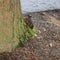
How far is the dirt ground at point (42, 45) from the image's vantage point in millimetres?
3654

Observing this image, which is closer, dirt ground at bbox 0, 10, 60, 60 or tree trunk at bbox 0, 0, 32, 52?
tree trunk at bbox 0, 0, 32, 52

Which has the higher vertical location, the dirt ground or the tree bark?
the tree bark

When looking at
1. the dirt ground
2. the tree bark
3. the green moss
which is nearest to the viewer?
the tree bark

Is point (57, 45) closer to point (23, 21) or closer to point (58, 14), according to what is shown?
point (23, 21)

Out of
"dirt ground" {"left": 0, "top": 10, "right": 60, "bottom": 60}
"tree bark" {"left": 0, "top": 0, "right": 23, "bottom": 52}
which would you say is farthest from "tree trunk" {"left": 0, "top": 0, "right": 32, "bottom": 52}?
"dirt ground" {"left": 0, "top": 10, "right": 60, "bottom": 60}

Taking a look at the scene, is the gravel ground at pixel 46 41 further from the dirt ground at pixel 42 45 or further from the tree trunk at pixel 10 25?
the tree trunk at pixel 10 25

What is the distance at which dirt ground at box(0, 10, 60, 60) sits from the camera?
144 inches

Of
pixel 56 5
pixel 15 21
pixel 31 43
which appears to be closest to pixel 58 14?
pixel 56 5

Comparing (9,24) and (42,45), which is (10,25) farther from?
(42,45)

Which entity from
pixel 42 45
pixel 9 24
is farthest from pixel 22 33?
pixel 9 24

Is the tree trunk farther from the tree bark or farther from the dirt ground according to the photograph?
the dirt ground

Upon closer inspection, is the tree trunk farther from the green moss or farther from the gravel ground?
the gravel ground

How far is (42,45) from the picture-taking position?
13.5 ft

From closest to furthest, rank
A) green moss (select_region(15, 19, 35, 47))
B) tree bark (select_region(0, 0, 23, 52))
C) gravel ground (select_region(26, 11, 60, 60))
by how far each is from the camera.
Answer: tree bark (select_region(0, 0, 23, 52)), green moss (select_region(15, 19, 35, 47)), gravel ground (select_region(26, 11, 60, 60))
